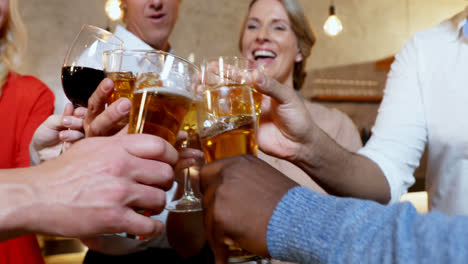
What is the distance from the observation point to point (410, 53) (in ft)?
5.28

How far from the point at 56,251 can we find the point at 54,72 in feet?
8.56

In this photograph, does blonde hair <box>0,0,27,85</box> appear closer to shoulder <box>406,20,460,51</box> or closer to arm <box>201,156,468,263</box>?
arm <box>201,156,468,263</box>

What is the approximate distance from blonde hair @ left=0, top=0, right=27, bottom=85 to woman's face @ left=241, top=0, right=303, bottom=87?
1342 millimetres

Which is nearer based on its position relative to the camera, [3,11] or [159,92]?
[159,92]

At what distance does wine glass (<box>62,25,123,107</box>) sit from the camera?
103cm

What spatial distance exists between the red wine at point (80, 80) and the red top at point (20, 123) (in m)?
0.85

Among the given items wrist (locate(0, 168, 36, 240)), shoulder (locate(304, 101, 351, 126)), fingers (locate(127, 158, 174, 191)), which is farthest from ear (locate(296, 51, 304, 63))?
wrist (locate(0, 168, 36, 240))

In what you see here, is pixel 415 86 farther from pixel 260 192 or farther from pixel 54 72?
pixel 54 72

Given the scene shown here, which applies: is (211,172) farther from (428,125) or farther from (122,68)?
(428,125)

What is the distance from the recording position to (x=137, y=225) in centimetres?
70

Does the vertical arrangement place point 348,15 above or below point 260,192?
above

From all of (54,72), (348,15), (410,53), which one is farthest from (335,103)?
(410,53)

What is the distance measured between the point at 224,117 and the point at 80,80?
437 millimetres

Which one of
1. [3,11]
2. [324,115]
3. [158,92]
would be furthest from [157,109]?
[324,115]
